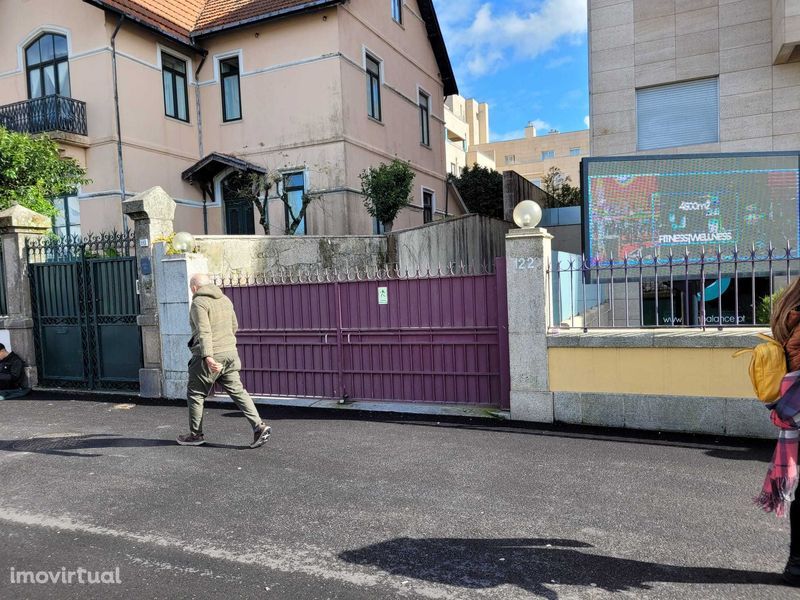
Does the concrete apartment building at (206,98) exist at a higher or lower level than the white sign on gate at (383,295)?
higher

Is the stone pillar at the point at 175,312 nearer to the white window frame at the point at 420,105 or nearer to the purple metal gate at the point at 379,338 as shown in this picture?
the purple metal gate at the point at 379,338

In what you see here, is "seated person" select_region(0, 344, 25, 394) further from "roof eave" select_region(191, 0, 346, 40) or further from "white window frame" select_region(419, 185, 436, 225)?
"white window frame" select_region(419, 185, 436, 225)

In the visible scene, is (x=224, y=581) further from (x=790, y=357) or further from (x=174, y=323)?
(x=174, y=323)

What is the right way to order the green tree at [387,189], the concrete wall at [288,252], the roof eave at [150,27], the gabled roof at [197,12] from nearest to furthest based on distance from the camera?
the concrete wall at [288,252] < the roof eave at [150,27] < the green tree at [387,189] < the gabled roof at [197,12]

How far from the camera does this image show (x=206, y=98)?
59.8 ft

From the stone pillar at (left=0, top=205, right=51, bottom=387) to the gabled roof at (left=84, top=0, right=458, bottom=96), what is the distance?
27.5 ft

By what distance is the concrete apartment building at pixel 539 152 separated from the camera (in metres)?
67.8

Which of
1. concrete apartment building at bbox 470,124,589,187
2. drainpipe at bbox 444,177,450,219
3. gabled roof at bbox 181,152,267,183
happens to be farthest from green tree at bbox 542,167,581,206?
concrete apartment building at bbox 470,124,589,187

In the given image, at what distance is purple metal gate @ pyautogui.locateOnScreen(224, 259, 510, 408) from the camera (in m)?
6.97

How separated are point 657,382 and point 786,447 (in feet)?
10.4

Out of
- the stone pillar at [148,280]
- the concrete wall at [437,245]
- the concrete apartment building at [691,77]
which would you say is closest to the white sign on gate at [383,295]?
the stone pillar at [148,280]

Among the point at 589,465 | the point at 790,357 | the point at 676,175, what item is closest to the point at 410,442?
the point at 589,465

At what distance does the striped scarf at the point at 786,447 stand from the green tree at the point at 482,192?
24.7 metres

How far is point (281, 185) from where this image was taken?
1719cm
